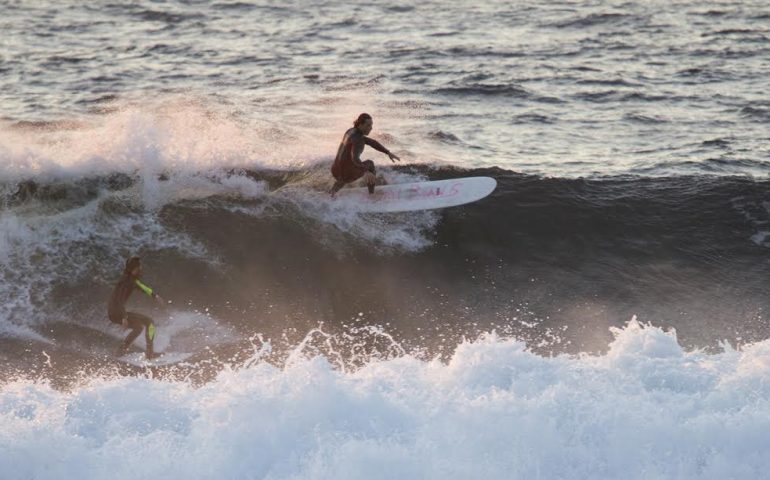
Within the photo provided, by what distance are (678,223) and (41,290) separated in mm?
9299

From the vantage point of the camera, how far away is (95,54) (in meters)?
26.9

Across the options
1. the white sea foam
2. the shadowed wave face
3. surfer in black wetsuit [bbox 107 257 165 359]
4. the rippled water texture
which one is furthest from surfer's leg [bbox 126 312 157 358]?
the rippled water texture

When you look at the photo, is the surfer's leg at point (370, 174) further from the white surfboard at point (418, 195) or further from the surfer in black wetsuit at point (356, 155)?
the white surfboard at point (418, 195)

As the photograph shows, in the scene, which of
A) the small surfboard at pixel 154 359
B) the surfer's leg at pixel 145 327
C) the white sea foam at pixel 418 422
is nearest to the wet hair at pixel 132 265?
the surfer's leg at pixel 145 327

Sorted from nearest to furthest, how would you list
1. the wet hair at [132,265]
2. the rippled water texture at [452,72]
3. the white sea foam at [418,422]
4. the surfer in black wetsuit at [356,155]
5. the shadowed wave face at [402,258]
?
the white sea foam at [418,422] < the wet hair at [132,265] < the shadowed wave face at [402,258] < the surfer in black wetsuit at [356,155] < the rippled water texture at [452,72]

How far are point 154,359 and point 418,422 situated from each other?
13.1ft

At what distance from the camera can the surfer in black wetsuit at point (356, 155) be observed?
14.6 m

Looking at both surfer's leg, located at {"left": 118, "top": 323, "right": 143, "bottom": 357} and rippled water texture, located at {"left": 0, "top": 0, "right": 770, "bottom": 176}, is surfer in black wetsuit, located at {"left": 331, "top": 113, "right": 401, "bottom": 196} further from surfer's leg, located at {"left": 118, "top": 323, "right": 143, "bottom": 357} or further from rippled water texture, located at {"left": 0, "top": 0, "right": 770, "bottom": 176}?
surfer's leg, located at {"left": 118, "top": 323, "right": 143, "bottom": 357}

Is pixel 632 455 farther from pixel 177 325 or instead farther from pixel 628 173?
pixel 628 173

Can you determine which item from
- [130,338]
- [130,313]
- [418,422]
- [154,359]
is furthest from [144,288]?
[418,422]

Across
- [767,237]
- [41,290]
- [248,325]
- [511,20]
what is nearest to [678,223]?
[767,237]

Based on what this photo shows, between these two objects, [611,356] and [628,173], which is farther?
[628,173]

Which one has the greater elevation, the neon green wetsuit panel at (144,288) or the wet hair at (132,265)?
the wet hair at (132,265)

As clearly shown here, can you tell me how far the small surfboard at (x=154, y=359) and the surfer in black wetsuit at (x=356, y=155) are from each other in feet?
12.8
